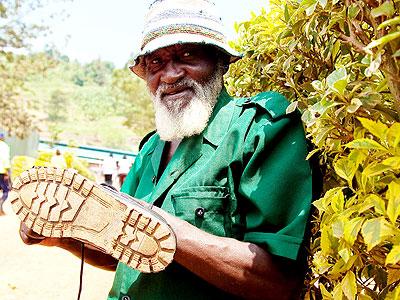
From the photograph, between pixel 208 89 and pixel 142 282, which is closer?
pixel 142 282

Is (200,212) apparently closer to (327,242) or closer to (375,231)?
(327,242)

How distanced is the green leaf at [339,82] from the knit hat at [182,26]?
0.77m

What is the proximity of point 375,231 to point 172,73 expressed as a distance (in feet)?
3.68

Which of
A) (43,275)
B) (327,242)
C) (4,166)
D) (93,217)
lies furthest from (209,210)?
(4,166)

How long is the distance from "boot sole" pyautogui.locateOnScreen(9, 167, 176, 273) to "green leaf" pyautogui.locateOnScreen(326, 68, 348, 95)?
0.56 metres

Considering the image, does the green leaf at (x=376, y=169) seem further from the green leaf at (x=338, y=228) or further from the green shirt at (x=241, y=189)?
the green shirt at (x=241, y=189)

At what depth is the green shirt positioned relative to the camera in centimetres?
148

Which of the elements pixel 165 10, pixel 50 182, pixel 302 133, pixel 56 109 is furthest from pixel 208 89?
pixel 56 109

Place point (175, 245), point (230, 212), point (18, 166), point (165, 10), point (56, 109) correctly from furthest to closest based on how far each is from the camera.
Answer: point (56, 109)
point (18, 166)
point (165, 10)
point (230, 212)
point (175, 245)

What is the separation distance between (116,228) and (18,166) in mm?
10558

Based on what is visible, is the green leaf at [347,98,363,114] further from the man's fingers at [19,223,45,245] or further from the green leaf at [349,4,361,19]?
the man's fingers at [19,223,45,245]

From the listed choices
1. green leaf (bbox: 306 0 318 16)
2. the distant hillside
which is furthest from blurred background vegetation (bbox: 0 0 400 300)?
the distant hillside

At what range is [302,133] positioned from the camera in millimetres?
1593

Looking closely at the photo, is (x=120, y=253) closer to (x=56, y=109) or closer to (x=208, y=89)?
(x=208, y=89)
